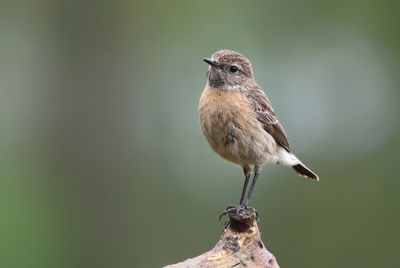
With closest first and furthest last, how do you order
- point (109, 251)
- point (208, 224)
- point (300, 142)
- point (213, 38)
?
1. point (109, 251)
2. point (208, 224)
3. point (300, 142)
4. point (213, 38)

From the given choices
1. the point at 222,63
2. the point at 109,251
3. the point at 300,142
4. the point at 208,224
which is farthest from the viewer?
the point at 300,142

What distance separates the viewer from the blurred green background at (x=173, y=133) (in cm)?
1279

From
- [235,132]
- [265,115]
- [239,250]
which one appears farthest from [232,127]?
[239,250]

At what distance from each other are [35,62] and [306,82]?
425 cm

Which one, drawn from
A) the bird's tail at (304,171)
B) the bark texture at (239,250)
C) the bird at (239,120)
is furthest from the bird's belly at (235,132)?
the bark texture at (239,250)

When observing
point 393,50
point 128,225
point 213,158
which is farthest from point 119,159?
point 393,50

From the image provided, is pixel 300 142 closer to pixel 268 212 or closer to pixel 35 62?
pixel 268 212

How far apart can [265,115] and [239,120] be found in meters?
0.37

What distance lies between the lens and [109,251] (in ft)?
41.4

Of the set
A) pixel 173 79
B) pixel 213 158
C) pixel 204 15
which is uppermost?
pixel 204 15

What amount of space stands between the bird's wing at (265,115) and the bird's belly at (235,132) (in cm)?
10

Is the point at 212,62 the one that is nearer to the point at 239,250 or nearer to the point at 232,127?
the point at 232,127

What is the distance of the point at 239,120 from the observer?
657 centimetres

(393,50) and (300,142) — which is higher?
(393,50)
